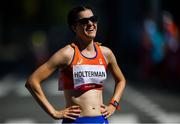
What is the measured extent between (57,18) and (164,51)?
4966 centimetres

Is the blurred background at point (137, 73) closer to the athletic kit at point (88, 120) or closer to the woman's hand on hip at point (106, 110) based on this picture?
the woman's hand on hip at point (106, 110)

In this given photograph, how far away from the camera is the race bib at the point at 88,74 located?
6.43m

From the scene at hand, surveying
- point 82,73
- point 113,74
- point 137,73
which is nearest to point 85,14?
point 82,73

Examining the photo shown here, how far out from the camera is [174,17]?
113ft

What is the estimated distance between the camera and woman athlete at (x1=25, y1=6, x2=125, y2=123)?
6.41 metres

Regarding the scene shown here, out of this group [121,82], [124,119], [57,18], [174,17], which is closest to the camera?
[121,82]

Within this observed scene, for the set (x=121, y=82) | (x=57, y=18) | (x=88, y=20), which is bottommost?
(x=57, y=18)

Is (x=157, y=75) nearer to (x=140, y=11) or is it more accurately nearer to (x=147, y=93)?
(x=147, y=93)

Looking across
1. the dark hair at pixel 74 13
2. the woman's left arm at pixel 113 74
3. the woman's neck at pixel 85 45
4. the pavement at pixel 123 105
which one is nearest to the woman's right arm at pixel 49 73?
the woman's neck at pixel 85 45

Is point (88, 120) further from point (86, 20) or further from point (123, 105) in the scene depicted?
point (123, 105)

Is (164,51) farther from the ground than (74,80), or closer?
closer

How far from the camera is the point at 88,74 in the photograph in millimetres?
6473

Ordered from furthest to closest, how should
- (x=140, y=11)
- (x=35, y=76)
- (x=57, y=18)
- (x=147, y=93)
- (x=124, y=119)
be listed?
(x=57, y=18) → (x=140, y=11) → (x=147, y=93) → (x=124, y=119) → (x=35, y=76)

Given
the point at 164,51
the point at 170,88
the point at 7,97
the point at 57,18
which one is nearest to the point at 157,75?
the point at 164,51
